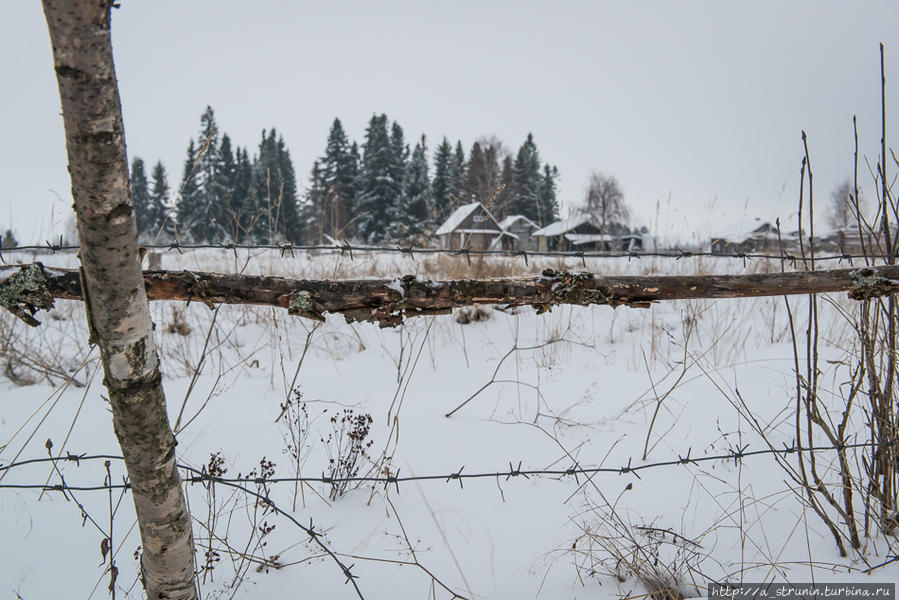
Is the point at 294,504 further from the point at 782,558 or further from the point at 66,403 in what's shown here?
the point at 66,403

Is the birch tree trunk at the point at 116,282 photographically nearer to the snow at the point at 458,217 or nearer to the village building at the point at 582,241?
the village building at the point at 582,241

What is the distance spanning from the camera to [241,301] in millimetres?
1357

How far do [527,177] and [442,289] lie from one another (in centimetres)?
3994

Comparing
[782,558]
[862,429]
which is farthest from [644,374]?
[782,558]

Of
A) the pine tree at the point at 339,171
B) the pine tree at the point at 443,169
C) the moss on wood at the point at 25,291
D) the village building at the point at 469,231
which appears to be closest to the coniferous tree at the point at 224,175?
the pine tree at the point at 339,171

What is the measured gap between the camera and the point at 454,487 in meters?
1.97

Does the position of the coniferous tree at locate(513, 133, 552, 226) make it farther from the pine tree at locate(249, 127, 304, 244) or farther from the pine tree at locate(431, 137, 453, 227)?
the pine tree at locate(249, 127, 304, 244)

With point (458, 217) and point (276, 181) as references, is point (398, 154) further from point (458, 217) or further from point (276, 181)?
point (458, 217)

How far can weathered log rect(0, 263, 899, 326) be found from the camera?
1.29 meters

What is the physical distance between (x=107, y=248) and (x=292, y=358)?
3.31 m

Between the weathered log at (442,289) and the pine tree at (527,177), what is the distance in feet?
117

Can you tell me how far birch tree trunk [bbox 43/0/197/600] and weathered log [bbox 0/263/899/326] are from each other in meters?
0.42

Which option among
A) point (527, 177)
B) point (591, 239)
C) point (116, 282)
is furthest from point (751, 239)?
point (527, 177)

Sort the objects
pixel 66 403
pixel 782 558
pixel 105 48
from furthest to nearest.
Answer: pixel 66 403, pixel 782 558, pixel 105 48
